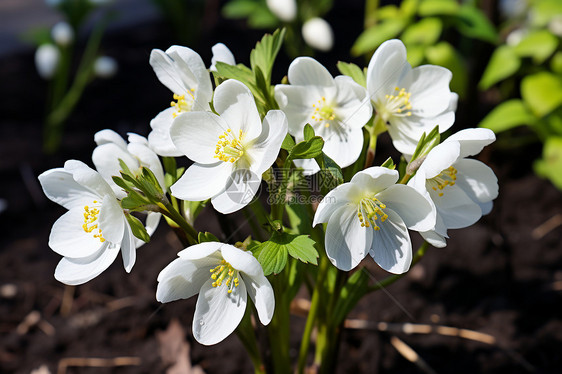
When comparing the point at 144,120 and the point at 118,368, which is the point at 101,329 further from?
the point at 144,120

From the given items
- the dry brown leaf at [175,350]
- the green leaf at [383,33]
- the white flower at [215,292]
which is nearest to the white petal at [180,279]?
the white flower at [215,292]

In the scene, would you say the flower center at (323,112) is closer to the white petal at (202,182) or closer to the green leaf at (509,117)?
the white petal at (202,182)

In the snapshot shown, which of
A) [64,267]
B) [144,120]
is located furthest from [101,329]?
[144,120]

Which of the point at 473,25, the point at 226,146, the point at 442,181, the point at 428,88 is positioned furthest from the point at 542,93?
the point at 226,146

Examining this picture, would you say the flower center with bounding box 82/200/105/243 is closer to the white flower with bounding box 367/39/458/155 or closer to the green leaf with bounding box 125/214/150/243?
the green leaf with bounding box 125/214/150/243

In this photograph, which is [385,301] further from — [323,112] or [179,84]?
[179,84]
